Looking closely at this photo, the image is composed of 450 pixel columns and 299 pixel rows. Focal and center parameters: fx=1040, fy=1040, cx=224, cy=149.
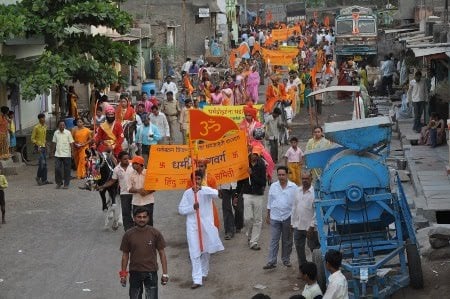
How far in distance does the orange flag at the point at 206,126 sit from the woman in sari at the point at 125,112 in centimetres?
729

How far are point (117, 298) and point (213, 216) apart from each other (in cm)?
169

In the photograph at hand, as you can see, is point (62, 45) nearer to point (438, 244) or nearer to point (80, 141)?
point (80, 141)

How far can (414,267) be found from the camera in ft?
38.7

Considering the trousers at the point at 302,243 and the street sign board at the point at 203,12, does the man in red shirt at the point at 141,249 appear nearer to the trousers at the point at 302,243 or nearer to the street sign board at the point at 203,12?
the trousers at the point at 302,243

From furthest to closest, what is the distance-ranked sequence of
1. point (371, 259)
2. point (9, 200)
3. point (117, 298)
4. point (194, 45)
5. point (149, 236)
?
point (194, 45), point (9, 200), point (117, 298), point (371, 259), point (149, 236)

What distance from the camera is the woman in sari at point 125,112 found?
69.8 ft

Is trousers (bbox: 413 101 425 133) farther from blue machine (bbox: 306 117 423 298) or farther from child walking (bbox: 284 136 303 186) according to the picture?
blue machine (bbox: 306 117 423 298)

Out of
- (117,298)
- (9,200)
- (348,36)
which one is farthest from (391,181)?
(348,36)

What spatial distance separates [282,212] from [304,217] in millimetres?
531

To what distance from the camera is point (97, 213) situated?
58.5 feet

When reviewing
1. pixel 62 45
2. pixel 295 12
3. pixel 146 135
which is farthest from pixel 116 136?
pixel 295 12

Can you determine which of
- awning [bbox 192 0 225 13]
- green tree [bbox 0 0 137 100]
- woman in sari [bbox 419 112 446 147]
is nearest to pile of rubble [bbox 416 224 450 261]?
woman in sari [bbox 419 112 446 147]

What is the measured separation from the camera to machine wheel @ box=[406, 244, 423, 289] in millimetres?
11734

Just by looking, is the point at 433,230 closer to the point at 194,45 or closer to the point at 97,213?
the point at 97,213
